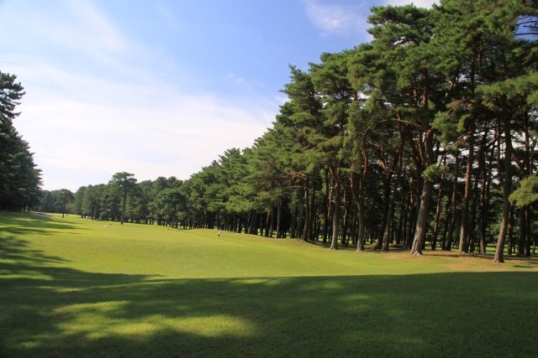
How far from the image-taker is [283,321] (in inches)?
306

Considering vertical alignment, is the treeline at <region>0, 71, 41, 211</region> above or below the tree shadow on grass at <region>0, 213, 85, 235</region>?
above

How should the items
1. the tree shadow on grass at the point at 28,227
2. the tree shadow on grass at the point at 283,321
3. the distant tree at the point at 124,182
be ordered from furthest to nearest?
1. the distant tree at the point at 124,182
2. the tree shadow on grass at the point at 28,227
3. the tree shadow on grass at the point at 283,321

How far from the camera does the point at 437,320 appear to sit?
24.4 feet

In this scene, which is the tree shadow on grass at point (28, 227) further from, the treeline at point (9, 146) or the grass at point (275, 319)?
the grass at point (275, 319)

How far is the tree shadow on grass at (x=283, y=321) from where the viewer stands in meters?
6.56

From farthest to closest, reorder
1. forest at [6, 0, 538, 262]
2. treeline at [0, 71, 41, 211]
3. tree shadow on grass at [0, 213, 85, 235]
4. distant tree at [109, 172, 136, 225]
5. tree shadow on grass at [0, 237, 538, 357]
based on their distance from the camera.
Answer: distant tree at [109, 172, 136, 225] < treeline at [0, 71, 41, 211] < tree shadow on grass at [0, 213, 85, 235] < forest at [6, 0, 538, 262] < tree shadow on grass at [0, 237, 538, 357]

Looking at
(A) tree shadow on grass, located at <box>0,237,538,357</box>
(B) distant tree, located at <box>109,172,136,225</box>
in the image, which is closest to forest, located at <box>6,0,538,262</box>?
(A) tree shadow on grass, located at <box>0,237,538,357</box>

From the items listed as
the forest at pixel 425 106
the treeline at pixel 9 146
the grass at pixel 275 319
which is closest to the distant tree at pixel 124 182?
the treeline at pixel 9 146

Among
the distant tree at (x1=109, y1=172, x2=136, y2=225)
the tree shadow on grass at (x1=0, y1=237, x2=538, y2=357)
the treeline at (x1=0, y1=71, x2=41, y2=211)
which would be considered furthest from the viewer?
the distant tree at (x1=109, y1=172, x2=136, y2=225)

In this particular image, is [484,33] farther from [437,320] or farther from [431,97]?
[437,320]

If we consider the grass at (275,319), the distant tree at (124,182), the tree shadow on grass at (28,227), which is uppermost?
the distant tree at (124,182)

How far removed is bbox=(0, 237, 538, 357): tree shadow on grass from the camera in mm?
6562

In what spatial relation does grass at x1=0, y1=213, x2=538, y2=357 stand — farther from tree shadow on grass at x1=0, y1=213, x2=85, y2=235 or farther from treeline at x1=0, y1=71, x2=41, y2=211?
treeline at x1=0, y1=71, x2=41, y2=211

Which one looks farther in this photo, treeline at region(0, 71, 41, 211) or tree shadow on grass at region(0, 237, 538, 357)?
treeline at region(0, 71, 41, 211)
